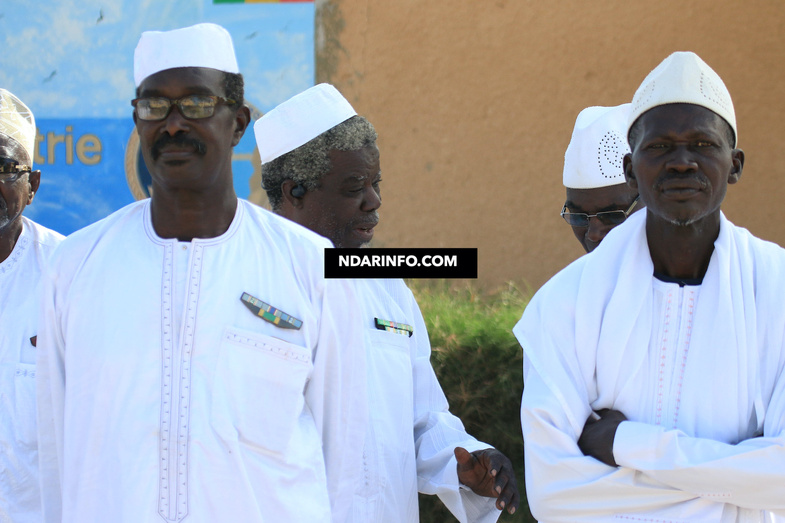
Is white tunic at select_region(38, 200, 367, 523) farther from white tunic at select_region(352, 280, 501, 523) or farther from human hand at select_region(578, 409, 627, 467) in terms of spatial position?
human hand at select_region(578, 409, 627, 467)

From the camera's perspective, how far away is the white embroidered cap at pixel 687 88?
3.28 m

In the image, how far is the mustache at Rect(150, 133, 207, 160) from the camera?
123 inches

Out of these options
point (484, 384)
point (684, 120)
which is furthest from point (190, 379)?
point (484, 384)

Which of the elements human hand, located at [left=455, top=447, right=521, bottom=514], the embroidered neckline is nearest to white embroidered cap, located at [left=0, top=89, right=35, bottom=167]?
the embroidered neckline

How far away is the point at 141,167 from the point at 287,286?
6592 millimetres

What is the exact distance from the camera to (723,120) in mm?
3309

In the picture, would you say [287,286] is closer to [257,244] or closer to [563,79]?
[257,244]

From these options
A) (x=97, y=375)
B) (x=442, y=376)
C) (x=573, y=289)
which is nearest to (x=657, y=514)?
(x=573, y=289)

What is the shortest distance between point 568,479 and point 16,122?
3089 millimetres

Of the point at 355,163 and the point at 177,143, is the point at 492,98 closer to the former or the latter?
the point at 355,163

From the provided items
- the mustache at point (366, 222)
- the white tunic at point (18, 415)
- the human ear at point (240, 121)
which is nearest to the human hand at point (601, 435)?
the mustache at point (366, 222)

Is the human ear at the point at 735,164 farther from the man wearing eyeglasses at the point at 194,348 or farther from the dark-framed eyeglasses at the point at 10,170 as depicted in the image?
the dark-framed eyeglasses at the point at 10,170

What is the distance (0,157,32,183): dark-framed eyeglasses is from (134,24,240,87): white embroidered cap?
4.60 feet

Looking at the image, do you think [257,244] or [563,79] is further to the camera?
[563,79]
